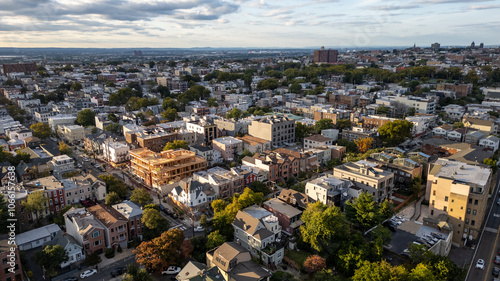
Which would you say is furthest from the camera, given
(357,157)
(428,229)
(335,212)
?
(357,157)

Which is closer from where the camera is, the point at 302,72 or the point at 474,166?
the point at 474,166

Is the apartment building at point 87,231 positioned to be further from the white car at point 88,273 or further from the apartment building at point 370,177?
the apartment building at point 370,177

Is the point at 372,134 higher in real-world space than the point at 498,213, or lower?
higher

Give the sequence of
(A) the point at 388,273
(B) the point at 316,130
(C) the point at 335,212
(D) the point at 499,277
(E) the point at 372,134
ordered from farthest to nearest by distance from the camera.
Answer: (B) the point at 316,130 < (E) the point at 372,134 < (C) the point at 335,212 < (D) the point at 499,277 < (A) the point at 388,273

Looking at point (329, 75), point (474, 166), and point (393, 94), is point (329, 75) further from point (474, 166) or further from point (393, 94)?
point (474, 166)

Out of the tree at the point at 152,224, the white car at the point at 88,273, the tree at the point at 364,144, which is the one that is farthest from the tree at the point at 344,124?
the white car at the point at 88,273

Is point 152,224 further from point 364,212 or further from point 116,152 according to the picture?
point 116,152

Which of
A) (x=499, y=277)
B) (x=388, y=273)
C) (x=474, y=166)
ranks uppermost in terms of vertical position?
(x=474, y=166)

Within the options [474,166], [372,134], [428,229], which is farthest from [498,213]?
[372,134]
